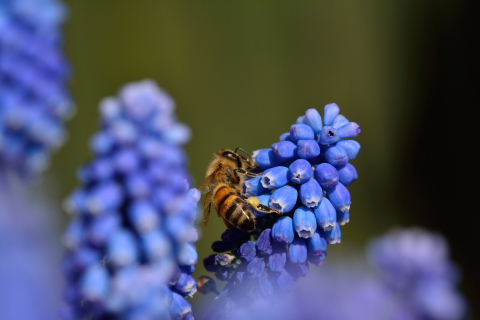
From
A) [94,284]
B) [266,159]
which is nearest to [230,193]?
[266,159]

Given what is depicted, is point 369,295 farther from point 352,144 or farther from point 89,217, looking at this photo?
point 89,217

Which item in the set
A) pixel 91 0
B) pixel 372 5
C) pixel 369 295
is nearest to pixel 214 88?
pixel 91 0

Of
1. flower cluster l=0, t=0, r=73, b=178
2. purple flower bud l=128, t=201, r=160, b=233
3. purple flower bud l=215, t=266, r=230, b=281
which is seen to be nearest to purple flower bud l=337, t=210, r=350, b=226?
purple flower bud l=215, t=266, r=230, b=281

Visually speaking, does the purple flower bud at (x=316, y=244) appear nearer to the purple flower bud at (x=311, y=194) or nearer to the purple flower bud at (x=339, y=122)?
the purple flower bud at (x=311, y=194)

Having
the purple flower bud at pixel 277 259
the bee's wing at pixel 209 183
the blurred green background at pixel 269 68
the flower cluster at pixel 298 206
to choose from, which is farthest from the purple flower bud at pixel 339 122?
the blurred green background at pixel 269 68

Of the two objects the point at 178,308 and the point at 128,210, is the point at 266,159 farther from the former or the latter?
the point at 128,210

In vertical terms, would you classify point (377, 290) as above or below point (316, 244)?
below

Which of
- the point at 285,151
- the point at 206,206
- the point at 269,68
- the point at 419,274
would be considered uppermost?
the point at 269,68
